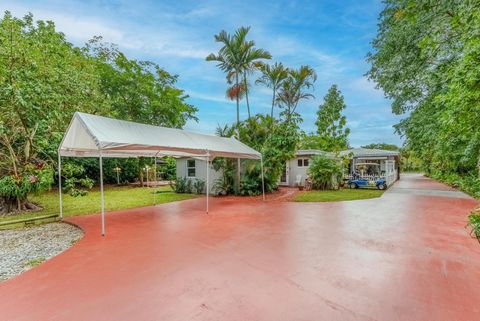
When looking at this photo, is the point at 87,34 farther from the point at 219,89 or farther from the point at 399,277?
the point at 399,277

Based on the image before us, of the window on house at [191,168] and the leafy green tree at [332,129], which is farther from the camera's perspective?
the leafy green tree at [332,129]

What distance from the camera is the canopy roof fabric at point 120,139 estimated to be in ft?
18.3

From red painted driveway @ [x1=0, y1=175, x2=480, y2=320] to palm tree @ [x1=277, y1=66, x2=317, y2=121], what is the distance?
33.5 feet

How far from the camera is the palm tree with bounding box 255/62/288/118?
46.2 ft

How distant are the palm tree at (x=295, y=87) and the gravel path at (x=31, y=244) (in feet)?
39.3

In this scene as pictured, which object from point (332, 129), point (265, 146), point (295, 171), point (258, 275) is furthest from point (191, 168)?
point (258, 275)

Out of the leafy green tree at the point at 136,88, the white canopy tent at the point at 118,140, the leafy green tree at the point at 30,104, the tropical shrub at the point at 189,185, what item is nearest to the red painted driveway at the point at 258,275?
the white canopy tent at the point at 118,140

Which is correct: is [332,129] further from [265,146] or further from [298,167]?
[265,146]

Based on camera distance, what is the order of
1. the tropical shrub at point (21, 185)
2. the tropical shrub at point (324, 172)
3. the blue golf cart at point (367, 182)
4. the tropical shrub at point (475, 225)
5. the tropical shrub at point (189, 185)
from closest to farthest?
the tropical shrub at point (475, 225), the tropical shrub at point (21, 185), the tropical shrub at point (189, 185), the tropical shrub at point (324, 172), the blue golf cart at point (367, 182)

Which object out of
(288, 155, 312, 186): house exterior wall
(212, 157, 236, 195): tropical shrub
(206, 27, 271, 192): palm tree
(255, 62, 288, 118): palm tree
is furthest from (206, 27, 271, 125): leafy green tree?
(288, 155, 312, 186): house exterior wall

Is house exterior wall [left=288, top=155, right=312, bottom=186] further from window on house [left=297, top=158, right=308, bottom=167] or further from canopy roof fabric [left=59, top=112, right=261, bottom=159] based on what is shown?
canopy roof fabric [left=59, top=112, right=261, bottom=159]

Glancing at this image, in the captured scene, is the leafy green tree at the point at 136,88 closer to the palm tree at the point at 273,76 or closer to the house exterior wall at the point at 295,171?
the palm tree at the point at 273,76

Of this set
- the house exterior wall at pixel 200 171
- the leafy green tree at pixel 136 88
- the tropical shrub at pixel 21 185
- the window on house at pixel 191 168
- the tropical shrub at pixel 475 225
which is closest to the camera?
the tropical shrub at pixel 475 225

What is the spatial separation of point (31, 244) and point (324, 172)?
41.2 ft
